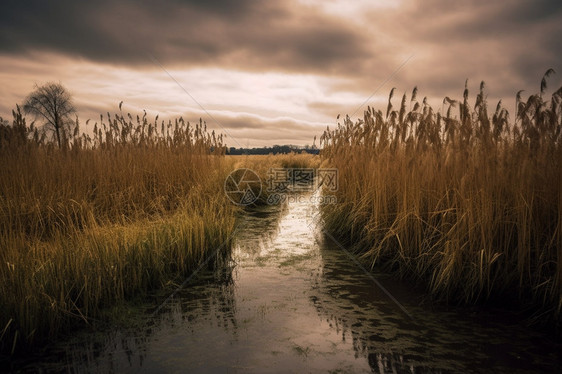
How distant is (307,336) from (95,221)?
8.55ft

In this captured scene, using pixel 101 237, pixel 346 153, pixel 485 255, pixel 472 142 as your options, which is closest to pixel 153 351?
pixel 101 237

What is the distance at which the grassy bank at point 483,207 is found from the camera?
269 centimetres

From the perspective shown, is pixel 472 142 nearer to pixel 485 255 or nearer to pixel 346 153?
pixel 485 255

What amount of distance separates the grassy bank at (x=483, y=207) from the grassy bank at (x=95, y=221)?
91.5 inches

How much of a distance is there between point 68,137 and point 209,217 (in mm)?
2883

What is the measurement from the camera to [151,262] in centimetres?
350
